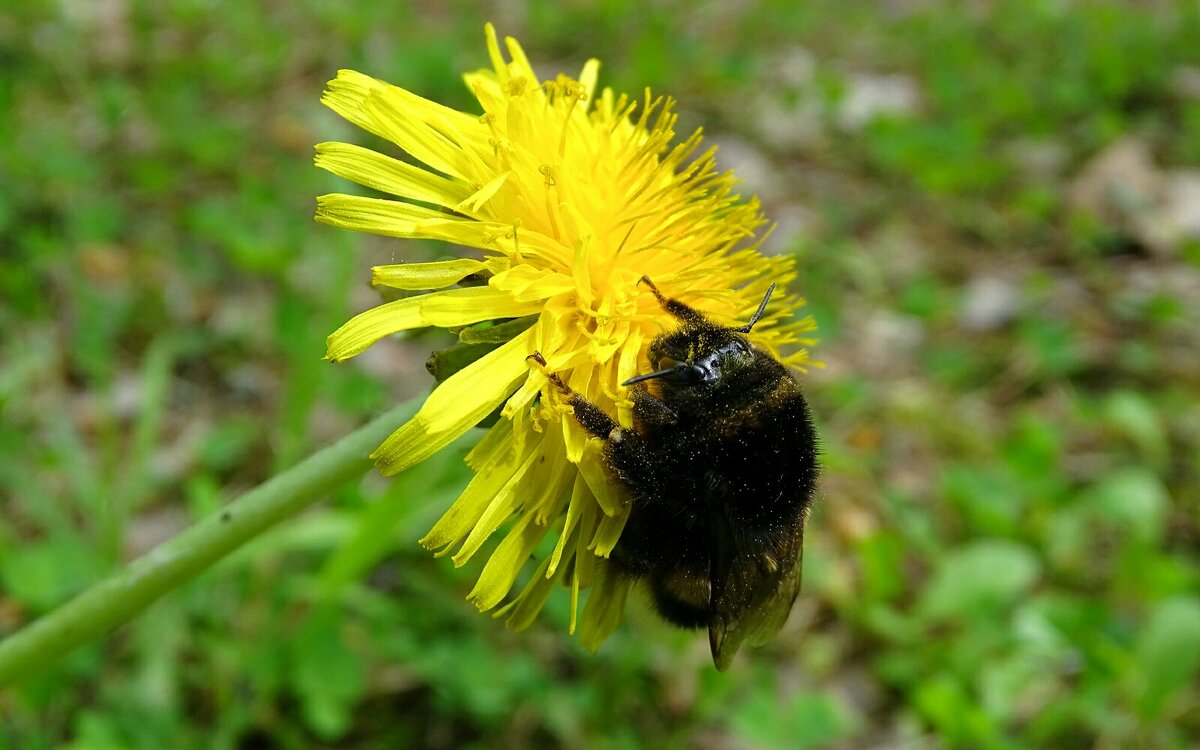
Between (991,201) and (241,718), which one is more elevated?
(991,201)

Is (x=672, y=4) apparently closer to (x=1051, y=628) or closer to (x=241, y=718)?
(x=1051, y=628)

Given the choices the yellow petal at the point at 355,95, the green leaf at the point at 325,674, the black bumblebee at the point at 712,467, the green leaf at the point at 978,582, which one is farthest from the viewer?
the green leaf at the point at 978,582

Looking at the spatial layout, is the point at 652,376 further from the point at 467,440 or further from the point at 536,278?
the point at 467,440

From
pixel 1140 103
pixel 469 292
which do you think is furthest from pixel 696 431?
pixel 1140 103

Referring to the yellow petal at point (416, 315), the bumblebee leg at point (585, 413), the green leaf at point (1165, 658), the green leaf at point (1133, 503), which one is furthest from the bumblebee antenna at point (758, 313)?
the green leaf at point (1133, 503)

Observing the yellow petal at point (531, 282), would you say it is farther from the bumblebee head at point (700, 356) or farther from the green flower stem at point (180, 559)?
the green flower stem at point (180, 559)

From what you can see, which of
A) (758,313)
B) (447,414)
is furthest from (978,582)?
(447,414)
